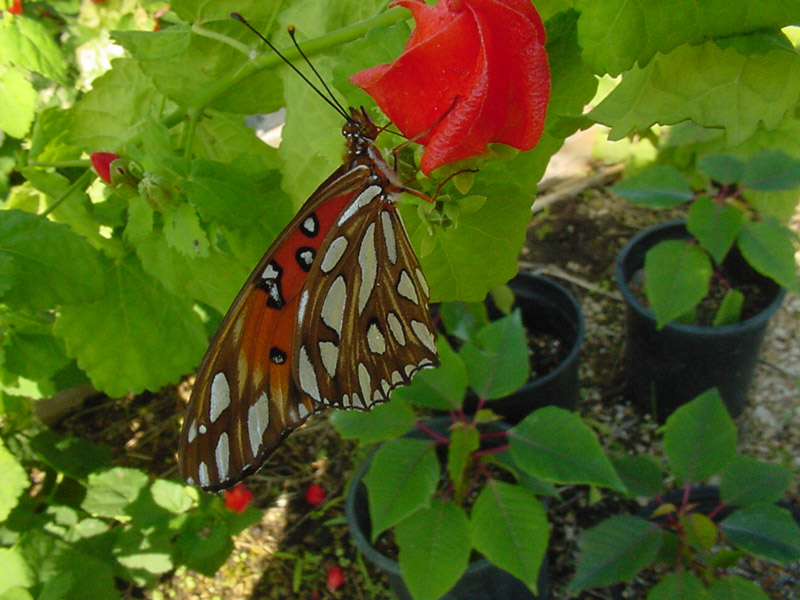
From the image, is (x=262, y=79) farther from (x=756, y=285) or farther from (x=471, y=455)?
(x=756, y=285)

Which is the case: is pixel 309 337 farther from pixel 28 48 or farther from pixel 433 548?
pixel 28 48

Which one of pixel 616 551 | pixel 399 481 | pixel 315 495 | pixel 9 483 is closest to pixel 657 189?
pixel 616 551

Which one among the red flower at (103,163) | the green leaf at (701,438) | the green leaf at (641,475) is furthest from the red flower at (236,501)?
the red flower at (103,163)

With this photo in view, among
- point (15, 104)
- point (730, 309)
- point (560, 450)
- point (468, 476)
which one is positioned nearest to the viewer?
point (15, 104)

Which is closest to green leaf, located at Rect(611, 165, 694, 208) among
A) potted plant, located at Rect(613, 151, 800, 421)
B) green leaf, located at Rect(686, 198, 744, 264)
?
potted plant, located at Rect(613, 151, 800, 421)

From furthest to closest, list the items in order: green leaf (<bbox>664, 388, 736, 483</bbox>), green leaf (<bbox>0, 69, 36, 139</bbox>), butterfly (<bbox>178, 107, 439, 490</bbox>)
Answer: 1. green leaf (<bbox>664, 388, 736, 483</bbox>)
2. green leaf (<bbox>0, 69, 36, 139</bbox>)
3. butterfly (<bbox>178, 107, 439, 490</bbox>)

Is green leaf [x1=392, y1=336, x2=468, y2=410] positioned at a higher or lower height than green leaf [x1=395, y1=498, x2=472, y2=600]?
higher

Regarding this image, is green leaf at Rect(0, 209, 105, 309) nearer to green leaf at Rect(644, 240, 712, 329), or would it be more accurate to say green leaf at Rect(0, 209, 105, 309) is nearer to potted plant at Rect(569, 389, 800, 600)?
potted plant at Rect(569, 389, 800, 600)

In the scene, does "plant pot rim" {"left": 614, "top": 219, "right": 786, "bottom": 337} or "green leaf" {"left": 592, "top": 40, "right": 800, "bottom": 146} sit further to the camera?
"plant pot rim" {"left": 614, "top": 219, "right": 786, "bottom": 337}
